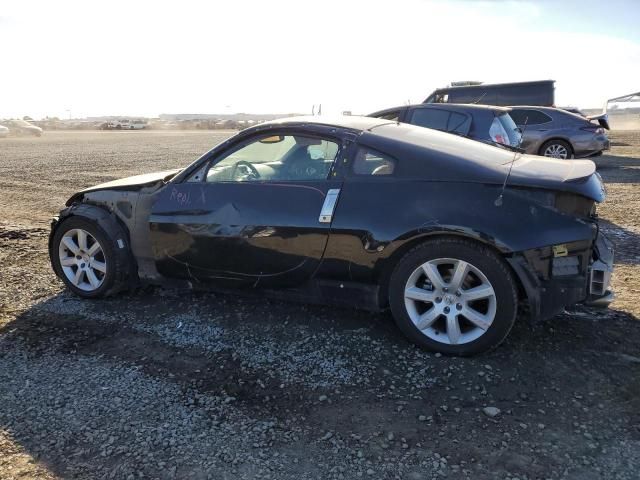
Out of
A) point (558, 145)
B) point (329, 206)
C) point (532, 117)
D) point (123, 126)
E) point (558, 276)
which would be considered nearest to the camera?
point (558, 276)

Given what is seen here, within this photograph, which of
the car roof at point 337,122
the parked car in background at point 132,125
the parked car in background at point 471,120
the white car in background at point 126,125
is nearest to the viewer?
the car roof at point 337,122

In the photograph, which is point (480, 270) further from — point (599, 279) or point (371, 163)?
point (371, 163)

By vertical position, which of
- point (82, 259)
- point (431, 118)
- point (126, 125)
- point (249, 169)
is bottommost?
point (82, 259)

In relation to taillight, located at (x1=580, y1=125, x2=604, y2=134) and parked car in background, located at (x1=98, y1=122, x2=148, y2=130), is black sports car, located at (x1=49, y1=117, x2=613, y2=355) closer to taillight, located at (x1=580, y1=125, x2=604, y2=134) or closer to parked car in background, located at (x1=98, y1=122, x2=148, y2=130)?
taillight, located at (x1=580, y1=125, x2=604, y2=134)

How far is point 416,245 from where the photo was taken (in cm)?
362

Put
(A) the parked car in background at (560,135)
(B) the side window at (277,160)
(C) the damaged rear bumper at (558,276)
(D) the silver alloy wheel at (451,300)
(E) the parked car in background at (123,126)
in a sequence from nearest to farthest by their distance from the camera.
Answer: (C) the damaged rear bumper at (558,276) → (D) the silver alloy wheel at (451,300) → (B) the side window at (277,160) → (A) the parked car in background at (560,135) → (E) the parked car in background at (123,126)

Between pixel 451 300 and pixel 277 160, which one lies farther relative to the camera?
pixel 277 160

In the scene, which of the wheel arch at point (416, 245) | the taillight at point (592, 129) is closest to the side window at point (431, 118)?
the wheel arch at point (416, 245)

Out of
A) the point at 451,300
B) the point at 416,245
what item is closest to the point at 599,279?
the point at 451,300

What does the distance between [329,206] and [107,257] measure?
2.03m

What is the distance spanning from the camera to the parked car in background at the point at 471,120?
26.4 ft

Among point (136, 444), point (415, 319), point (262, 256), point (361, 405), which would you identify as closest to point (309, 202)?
point (262, 256)

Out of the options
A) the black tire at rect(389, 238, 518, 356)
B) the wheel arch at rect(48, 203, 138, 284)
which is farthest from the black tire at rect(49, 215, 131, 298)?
the black tire at rect(389, 238, 518, 356)

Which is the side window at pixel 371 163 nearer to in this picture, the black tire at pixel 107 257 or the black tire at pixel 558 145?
the black tire at pixel 107 257
